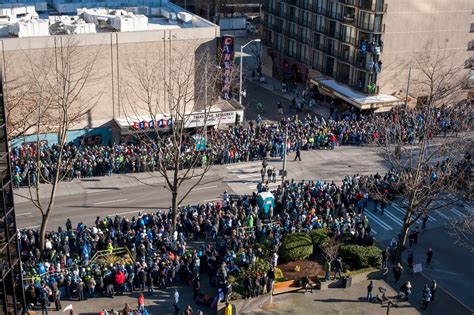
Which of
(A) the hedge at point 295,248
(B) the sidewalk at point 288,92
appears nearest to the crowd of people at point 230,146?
(B) the sidewalk at point 288,92

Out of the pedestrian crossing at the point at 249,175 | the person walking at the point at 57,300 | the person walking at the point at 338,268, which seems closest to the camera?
the person walking at the point at 57,300

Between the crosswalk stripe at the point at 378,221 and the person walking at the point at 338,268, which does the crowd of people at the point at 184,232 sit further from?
the person walking at the point at 338,268

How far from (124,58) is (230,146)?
10.5 meters

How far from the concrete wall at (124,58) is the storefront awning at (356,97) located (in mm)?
14871

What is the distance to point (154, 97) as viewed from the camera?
164 feet

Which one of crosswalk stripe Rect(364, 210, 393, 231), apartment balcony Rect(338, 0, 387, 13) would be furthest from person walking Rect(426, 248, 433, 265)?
apartment balcony Rect(338, 0, 387, 13)

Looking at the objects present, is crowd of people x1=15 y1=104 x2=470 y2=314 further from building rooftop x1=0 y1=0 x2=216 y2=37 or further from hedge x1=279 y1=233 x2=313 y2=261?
building rooftop x1=0 y1=0 x2=216 y2=37

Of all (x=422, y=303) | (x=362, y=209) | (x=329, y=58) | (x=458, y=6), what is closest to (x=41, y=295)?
(x=422, y=303)

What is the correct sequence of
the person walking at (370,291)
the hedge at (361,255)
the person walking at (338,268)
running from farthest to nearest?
the hedge at (361,255)
the person walking at (338,268)
the person walking at (370,291)

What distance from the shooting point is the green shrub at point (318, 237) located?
33906mm

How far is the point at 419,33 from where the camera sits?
194 ft

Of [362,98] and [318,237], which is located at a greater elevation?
[362,98]

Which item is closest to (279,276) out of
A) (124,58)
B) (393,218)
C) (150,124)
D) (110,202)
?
(393,218)

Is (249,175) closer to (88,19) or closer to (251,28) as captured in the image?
(88,19)
